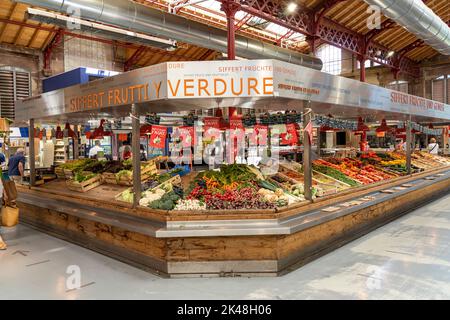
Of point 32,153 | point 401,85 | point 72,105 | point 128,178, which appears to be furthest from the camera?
point 401,85

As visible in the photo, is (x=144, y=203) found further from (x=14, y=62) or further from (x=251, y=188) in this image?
(x=14, y=62)

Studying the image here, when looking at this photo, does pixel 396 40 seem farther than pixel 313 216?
Yes

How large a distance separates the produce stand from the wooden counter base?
11mm

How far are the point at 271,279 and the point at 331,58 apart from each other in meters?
22.8

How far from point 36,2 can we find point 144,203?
501cm

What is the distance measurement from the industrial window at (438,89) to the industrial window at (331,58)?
5.61m

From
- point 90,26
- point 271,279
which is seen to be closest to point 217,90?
point 271,279

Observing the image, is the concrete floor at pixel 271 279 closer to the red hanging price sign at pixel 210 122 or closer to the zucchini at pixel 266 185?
the zucchini at pixel 266 185

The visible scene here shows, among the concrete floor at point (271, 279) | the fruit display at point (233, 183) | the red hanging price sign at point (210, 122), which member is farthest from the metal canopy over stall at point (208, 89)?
the concrete floor at point (271, 279)

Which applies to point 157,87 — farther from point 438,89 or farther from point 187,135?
point 438,89

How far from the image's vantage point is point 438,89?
20.8m

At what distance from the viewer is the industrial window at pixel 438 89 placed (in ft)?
67.3
